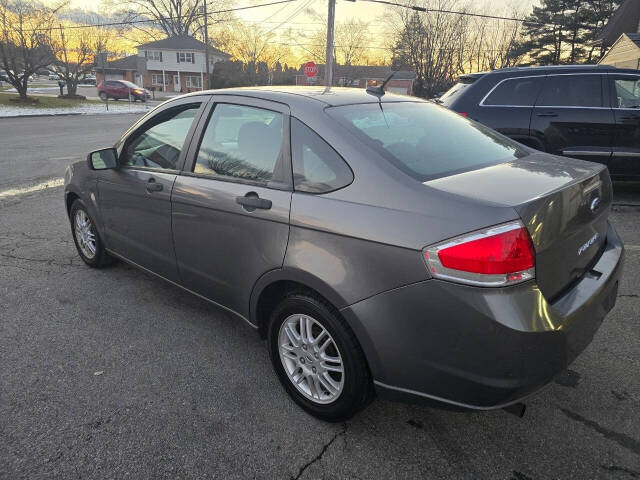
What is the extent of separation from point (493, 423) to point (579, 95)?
5605mm

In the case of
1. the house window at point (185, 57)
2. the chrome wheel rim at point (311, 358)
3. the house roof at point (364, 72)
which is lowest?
the chrome wheel rim at point (311, 358)

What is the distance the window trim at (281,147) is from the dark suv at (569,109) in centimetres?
465

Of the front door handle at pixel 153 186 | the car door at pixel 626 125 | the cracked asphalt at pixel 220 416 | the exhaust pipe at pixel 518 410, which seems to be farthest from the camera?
the car door at pixel 626 125

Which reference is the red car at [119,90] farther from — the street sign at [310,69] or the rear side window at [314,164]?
the rear side window at [314,164]

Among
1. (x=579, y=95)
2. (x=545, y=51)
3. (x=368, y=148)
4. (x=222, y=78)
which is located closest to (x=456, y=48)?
(x=545, y=51)

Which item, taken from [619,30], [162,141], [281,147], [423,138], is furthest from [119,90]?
[423,138]

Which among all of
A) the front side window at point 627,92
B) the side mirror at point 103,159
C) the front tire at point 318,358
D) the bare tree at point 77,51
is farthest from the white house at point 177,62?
the front tire at point 318,358

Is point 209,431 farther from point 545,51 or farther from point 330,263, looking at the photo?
point 545,51

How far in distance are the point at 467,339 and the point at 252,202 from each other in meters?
1.30

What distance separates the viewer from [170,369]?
9.32 feet

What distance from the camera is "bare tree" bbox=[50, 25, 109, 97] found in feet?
107

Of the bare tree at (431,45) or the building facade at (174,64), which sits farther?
the building facade at (174,64)

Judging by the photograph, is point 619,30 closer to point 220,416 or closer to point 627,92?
point 627,92

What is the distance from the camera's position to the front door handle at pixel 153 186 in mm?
3152
